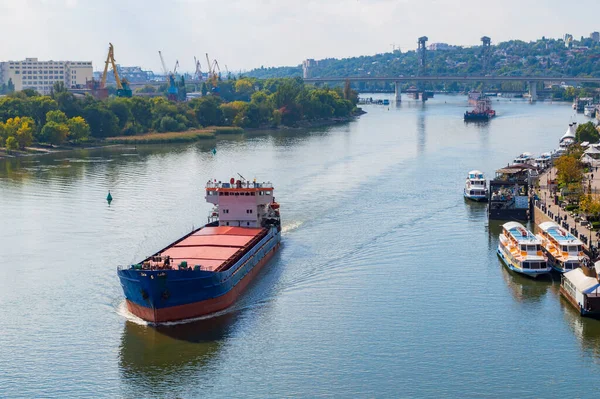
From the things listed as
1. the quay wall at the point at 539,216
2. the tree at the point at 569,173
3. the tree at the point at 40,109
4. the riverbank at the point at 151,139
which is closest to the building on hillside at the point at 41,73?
the riverbank at the point at 151,139

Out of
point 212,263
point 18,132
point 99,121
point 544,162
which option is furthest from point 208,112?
point 212,263

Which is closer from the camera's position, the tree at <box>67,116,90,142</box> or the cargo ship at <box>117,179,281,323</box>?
the cargo ship at <box>117,179,281,323</box>

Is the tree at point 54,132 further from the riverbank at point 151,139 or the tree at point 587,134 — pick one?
→ the tree at point 587,134

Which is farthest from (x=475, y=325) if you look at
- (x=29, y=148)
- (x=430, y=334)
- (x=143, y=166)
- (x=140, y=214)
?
(x=29, y=148)

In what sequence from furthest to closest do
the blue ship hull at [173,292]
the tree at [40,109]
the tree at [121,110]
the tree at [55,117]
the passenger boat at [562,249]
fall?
the tree at [121,110] < the tree at [40,109] < the tree at [55,117] < the passenger boat at [562,249] < the blue ship hull at [173,292]

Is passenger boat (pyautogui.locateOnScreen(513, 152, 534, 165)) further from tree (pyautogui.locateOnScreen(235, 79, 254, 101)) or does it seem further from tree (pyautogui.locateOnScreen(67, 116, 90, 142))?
tree (pyautogui.locateOnScreen(235, 79, 254, 101))

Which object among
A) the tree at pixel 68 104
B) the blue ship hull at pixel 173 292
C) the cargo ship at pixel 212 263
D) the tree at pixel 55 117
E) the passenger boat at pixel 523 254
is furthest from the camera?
the tree at pixel 68 104

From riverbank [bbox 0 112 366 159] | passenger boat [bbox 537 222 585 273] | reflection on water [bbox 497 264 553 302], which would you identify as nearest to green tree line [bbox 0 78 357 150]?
riverbank [bbox 0 112 366 159]

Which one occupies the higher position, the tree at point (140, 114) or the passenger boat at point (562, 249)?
the tree at point (140, 114)
